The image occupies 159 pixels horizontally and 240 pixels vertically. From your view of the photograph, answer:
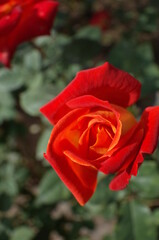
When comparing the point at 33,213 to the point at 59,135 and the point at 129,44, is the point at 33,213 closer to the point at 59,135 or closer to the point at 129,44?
the point at 129,44

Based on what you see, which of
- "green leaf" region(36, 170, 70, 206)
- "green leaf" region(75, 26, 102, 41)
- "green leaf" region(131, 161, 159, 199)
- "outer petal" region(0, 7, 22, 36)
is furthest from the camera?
"green leaf" region(75, 26, 102, 41)

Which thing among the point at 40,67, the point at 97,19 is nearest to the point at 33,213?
the point at 40,67

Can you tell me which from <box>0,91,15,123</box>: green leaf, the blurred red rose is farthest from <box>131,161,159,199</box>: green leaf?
the blurred red rose

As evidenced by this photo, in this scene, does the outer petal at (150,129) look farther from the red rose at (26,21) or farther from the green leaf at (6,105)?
the green leaf at (6,105)

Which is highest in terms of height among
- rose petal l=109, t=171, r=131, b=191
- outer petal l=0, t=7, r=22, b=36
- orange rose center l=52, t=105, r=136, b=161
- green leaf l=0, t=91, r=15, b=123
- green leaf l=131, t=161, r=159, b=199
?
outer petal l=0, t=7, r=22, b=36

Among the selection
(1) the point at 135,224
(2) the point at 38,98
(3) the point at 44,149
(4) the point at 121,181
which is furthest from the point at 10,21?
(1) the point at 135,224

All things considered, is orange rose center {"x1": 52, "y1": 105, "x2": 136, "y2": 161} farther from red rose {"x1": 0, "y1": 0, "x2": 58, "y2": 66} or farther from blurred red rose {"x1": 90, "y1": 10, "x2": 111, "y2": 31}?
blurred red rose {"x1": 90, "y1": 10, "x2": 111, "y2": 31}

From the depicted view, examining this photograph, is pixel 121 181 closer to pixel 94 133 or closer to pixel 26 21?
pixel 94 133
